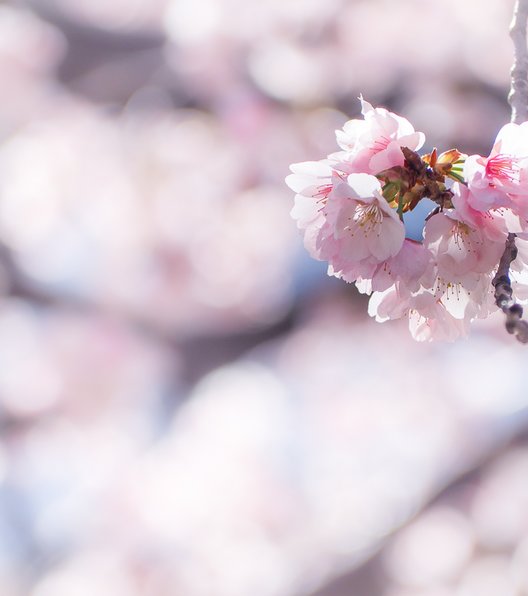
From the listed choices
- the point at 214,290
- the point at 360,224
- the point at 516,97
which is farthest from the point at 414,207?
the point at 214,290

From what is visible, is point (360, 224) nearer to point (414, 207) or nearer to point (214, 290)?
point (414, 207)

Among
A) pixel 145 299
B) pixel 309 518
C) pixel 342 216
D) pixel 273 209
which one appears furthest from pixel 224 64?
pixel 342 216

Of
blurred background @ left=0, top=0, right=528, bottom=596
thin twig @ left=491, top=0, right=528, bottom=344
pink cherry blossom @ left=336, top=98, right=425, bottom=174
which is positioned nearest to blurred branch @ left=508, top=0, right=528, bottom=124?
thin twig @ left=491, top=0, right=528, bottom=344

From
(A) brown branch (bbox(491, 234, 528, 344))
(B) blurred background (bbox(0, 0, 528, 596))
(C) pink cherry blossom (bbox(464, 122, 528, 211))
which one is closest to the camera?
(A) brown branch (bbox(491, 234, 528, 344))

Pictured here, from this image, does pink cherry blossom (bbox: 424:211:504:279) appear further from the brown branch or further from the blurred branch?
the blurred branch

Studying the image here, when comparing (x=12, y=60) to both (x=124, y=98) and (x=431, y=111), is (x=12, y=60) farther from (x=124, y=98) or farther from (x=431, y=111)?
(x=431, y=111)

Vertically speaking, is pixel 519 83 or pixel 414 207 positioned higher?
pixel 519 83

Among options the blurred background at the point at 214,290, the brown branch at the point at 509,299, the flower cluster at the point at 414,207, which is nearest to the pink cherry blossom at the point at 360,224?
the flower cluster at the point at 414,207
